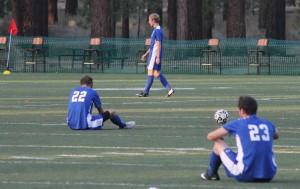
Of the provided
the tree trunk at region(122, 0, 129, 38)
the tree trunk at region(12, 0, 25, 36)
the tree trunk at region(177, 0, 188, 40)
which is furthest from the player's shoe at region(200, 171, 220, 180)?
the tree trunk at region(122, 0, 129, 38)

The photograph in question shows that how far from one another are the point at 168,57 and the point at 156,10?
43493 millimetres

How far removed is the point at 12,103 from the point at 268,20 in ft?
138

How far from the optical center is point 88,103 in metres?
20.2

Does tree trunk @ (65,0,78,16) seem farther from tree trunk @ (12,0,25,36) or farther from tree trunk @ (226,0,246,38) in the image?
tree trunk @ (226,0,246,38)

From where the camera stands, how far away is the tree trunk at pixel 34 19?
6494cm

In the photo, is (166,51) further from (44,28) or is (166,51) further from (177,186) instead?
(177,186)

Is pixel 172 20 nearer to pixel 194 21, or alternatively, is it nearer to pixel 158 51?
pixel 194 21

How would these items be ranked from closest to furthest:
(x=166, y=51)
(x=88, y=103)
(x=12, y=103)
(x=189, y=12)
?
(x=88, y=103) < (x=12, y=103) < (x=166, y=51) < (x=189, y=12)

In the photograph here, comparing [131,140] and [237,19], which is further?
[237,19]

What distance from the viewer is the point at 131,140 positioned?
19047 mm

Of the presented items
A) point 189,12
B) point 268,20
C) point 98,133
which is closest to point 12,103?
point 98,133

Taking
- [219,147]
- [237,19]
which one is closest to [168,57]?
[237,19]

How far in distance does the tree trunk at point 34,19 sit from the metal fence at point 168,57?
13.2 metres

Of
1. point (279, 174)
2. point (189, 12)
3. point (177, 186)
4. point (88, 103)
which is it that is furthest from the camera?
point (189, 12)
